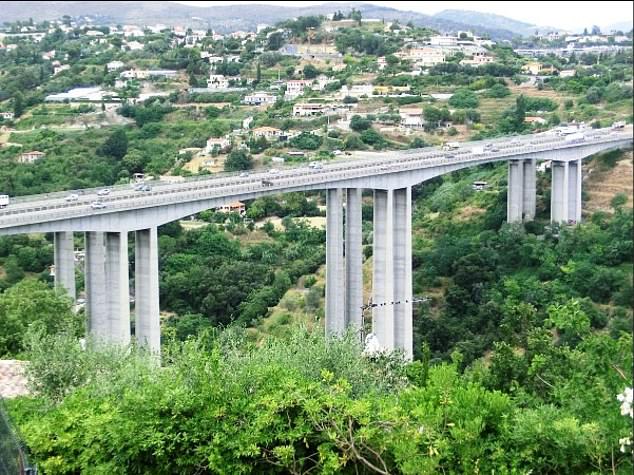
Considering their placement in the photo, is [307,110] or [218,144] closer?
[218,144]

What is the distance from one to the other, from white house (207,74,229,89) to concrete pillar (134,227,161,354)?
41.1m

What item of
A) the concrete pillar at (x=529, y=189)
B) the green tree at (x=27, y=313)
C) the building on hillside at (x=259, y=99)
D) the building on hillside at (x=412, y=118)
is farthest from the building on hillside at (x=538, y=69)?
the green tree at (x=27, y=313)

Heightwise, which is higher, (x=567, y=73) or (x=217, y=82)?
(x=567, y=73)

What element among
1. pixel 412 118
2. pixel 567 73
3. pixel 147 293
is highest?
pixel 567 73

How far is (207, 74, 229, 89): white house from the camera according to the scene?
64250 mm

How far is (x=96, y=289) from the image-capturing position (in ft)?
74.2

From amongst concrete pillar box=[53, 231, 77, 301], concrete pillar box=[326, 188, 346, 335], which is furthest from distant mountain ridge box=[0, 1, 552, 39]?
concrete pillar box=[53, 231, 77, 301]

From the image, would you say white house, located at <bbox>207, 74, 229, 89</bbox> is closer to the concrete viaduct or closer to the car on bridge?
the concrete viaduct

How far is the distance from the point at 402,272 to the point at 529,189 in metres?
9.82

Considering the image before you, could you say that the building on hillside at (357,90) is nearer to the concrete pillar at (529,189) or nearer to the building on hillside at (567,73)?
the building on hillside at (567,73)

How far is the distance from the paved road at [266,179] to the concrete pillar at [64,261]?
75cm

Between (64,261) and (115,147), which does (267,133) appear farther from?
(64,261)

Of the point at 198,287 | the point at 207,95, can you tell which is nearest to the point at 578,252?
the point at 198,287

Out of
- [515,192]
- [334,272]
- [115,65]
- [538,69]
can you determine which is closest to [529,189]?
[515,192]
